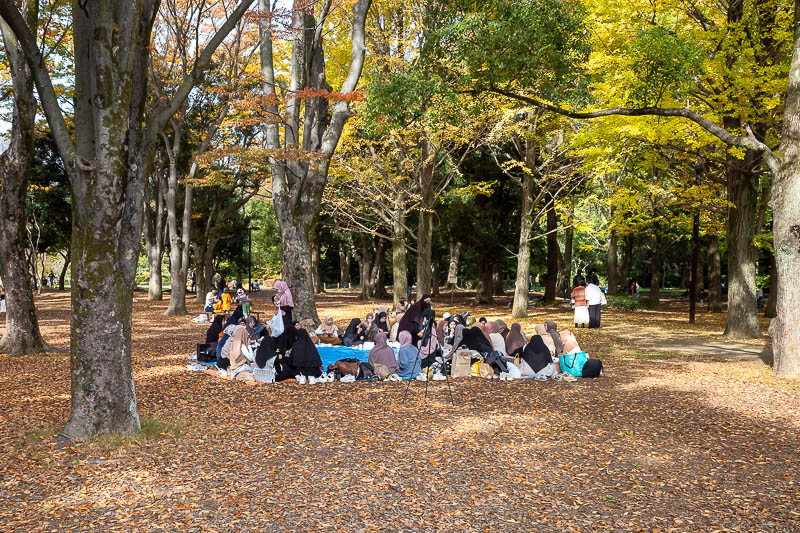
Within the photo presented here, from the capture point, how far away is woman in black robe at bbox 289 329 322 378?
8805 millimetres

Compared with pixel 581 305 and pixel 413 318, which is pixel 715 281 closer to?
pixel 581 305

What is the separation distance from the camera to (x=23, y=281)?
1016 centimetres

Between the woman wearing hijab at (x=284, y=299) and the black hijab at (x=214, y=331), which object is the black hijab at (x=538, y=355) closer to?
the woman wearing hijab at (x=284, y=299)

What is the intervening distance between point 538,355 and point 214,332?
6155 millimetres

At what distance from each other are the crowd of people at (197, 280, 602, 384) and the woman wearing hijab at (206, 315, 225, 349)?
19 millimetres

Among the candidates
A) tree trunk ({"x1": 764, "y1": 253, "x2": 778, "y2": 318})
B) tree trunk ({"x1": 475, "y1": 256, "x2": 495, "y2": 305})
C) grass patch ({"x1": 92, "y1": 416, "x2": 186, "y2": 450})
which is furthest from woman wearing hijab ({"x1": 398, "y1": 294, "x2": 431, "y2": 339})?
tree trunk ({"x1": 475, "y1": 256, "x2": 495, "y2": 305})

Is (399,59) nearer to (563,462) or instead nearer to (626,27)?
(626,27)

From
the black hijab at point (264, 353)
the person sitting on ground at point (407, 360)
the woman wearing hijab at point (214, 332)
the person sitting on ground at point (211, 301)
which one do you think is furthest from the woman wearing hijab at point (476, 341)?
the person sitting on ground at point (211, 301)

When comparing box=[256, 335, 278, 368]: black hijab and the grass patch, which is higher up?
box=[256, 335, 278, 368]: black hijab

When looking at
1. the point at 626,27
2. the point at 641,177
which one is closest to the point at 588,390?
the point at 626,27

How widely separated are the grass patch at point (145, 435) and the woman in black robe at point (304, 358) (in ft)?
8.46

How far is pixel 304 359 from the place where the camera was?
347 inches

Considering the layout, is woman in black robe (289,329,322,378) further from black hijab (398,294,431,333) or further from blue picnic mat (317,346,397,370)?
black hijab (398,294,431,333)

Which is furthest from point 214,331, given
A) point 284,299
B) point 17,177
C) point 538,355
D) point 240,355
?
point 538,355
